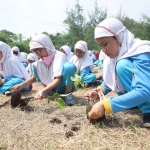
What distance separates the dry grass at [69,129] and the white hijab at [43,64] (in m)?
0.61

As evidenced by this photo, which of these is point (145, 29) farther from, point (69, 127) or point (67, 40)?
point (69, 127)

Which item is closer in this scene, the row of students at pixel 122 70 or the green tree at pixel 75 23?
the row of students at pixel 122 70

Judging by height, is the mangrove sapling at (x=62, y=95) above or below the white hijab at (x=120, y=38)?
below

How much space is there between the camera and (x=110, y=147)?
1569 millimetres

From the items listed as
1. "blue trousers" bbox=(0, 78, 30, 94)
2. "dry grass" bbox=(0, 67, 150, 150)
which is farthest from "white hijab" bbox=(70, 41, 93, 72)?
"dry grass" bbox=(0, 67, 150, 150)

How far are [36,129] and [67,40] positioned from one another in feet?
73.6

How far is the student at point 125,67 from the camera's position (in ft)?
5.44

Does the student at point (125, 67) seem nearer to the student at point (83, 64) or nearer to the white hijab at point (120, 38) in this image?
the white hijab at point (120, 38)

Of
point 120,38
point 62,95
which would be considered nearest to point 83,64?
point 62,95

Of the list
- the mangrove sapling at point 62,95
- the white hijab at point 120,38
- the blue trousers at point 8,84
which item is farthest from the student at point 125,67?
the blue trousers at point 8,84

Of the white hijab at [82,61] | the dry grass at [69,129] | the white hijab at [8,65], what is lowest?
the dry grass at [69,129]

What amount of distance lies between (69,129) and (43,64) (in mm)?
1302

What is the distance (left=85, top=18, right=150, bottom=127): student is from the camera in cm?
166

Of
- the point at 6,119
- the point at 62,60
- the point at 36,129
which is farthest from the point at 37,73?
the point at 36,129
